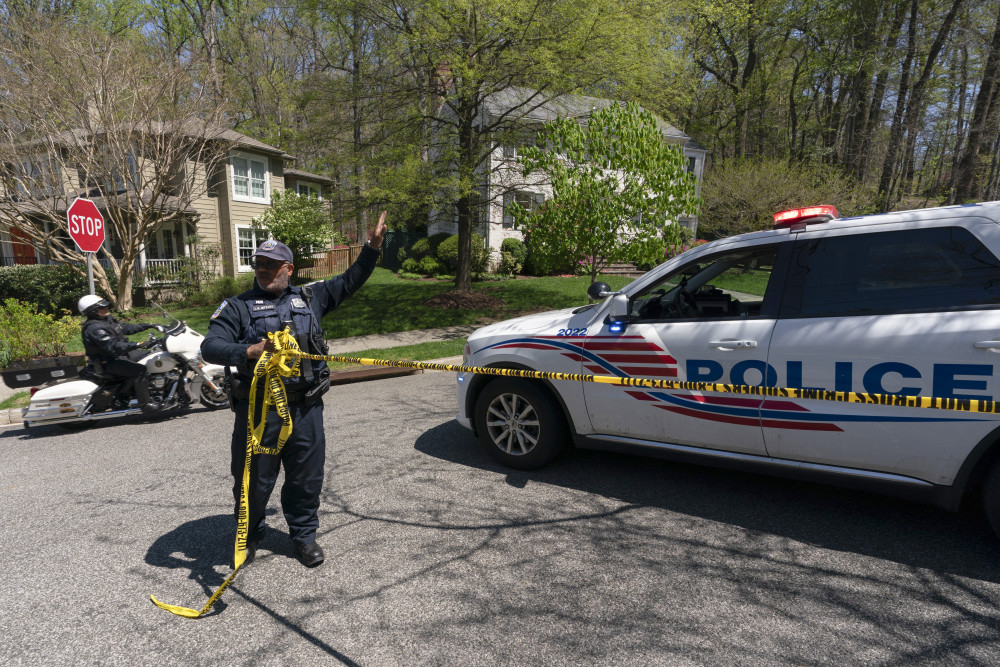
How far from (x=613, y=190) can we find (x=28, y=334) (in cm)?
993

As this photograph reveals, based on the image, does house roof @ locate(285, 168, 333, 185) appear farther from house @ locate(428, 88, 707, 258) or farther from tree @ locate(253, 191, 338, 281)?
house @ locate(428, 88, 707, 258)

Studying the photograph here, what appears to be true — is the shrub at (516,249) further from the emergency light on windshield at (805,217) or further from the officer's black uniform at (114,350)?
the emergency light on windshield at (805,217)

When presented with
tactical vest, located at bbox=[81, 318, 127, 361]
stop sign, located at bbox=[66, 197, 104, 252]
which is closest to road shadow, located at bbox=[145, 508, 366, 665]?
tactical vest, located at bbox=[81, 318, 127, 361]

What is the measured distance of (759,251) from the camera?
379 cm

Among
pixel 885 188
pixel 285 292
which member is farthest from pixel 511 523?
pixel 885 188

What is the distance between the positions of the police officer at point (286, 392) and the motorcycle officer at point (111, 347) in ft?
12.8

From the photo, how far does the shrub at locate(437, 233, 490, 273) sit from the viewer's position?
906 inches

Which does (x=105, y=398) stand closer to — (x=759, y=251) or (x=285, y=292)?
(x=285, y=292)

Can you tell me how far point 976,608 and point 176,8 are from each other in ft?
131

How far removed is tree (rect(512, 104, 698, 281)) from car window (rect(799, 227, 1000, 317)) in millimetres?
6226

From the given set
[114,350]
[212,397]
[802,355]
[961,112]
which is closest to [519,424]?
[802,355]

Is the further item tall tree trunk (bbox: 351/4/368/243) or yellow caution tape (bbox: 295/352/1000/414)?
tall tree trunk (bbox: 351/4/368/243)

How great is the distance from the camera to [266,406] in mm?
3131

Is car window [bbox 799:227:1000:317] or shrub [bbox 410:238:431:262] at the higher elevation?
shrub [bbox 410:238:431:262]
